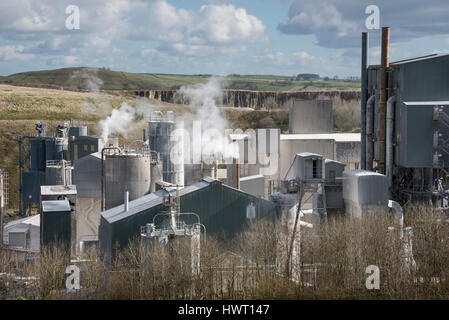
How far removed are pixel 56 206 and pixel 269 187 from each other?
11.2 metres

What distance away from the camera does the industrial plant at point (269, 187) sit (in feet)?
98.4

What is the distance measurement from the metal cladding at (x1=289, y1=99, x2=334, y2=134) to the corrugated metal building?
21.5 metres

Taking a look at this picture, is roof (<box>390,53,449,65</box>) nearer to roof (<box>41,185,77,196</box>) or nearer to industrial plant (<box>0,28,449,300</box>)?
industrial plant (<box>0,28,449,300</box>)

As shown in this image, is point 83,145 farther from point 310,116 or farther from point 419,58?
point 419,58

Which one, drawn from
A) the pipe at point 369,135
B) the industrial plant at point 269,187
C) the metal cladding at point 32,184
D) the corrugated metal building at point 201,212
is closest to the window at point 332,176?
the industrial plant at point 269,187

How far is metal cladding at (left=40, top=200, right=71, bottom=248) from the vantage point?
30109 mm

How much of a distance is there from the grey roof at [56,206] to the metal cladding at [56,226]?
0.52ft

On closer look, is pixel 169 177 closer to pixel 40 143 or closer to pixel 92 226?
pixel 92 226

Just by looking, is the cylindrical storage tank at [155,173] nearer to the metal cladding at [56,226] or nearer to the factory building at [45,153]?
the metal cladding at [56,226]

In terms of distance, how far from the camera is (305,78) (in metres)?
151

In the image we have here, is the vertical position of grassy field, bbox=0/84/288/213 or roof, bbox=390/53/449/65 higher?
roof, bbox=390/53/449/65

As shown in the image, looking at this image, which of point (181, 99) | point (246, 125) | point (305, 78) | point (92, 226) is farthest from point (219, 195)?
point (305, 78)

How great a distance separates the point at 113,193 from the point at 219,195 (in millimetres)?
7281

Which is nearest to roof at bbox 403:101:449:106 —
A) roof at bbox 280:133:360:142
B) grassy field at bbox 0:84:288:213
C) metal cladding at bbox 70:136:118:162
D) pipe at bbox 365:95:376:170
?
pipe at bbox 365:95:376:170
